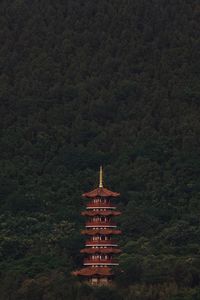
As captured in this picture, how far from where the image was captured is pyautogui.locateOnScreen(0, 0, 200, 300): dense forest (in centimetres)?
11044

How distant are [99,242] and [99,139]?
41.9 meters

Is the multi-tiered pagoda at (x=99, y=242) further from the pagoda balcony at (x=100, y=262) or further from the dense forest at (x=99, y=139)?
the dense forest at (x=99, y=139)

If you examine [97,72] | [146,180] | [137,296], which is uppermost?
[97,72]

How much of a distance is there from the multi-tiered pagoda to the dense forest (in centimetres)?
109

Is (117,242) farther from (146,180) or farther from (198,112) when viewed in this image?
(198,112)

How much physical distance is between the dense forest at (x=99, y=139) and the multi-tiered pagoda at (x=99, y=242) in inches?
42.9

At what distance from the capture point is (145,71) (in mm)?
162250

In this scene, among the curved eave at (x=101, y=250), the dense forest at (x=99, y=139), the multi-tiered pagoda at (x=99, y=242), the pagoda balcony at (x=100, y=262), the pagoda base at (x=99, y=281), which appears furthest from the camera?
the dense forest at (x=99, y=139)

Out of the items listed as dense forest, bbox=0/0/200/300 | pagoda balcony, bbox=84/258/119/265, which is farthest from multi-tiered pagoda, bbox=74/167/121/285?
dense forest, bbox=0/0/200/300

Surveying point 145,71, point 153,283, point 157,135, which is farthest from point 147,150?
point 153,283

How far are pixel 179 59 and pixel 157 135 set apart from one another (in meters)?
15.8

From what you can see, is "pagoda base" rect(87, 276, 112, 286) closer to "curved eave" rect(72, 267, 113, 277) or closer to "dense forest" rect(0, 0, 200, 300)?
"curved eave" rect(72, 267, 113, 277)

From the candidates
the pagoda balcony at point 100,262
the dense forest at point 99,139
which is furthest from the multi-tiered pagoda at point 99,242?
the dense forest at point 99,139

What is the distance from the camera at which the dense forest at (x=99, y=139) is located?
362 feet
